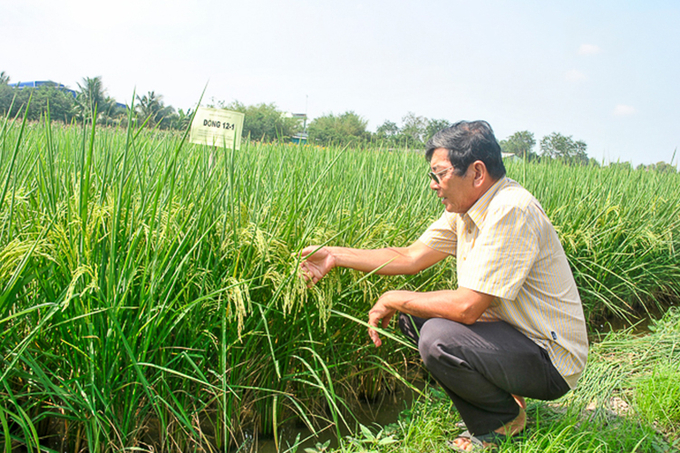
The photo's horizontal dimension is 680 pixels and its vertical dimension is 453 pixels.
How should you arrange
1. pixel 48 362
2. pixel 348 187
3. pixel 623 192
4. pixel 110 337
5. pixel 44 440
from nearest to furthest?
1. pixel 110 337
2. pixel 48 362
3. pixel 44 440
4. pixel 348 187
5. pixel 623 192

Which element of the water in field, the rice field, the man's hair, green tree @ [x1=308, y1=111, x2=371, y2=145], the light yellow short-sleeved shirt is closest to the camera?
the rice field

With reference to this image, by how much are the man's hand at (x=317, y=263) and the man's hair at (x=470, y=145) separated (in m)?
0.59

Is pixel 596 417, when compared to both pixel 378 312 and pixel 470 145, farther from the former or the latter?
pixel 470 145

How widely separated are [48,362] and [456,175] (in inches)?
60.1

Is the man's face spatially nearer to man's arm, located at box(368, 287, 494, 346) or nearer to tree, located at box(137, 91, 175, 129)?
man's arm, located at box(368, 287, 494, 346)

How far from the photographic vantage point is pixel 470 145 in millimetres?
1665

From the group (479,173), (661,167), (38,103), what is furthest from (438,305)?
(38,103)

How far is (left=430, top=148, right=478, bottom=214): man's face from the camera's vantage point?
5.63ft

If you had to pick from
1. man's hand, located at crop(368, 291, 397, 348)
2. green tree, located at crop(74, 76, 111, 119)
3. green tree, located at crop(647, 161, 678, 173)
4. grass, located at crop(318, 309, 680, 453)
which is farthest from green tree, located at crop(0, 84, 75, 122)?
green tree, located at crop(647, 161, 678, 173)

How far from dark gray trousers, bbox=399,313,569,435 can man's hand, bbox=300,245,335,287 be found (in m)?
0.46

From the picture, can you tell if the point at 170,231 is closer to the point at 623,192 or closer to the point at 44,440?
the point at 44,440

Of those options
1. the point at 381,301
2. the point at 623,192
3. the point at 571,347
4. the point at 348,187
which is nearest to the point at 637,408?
the point at 571,347

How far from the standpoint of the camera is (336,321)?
1823mm

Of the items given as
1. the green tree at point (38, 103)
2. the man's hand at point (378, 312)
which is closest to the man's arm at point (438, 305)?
the man's hand at point (378, 312)
